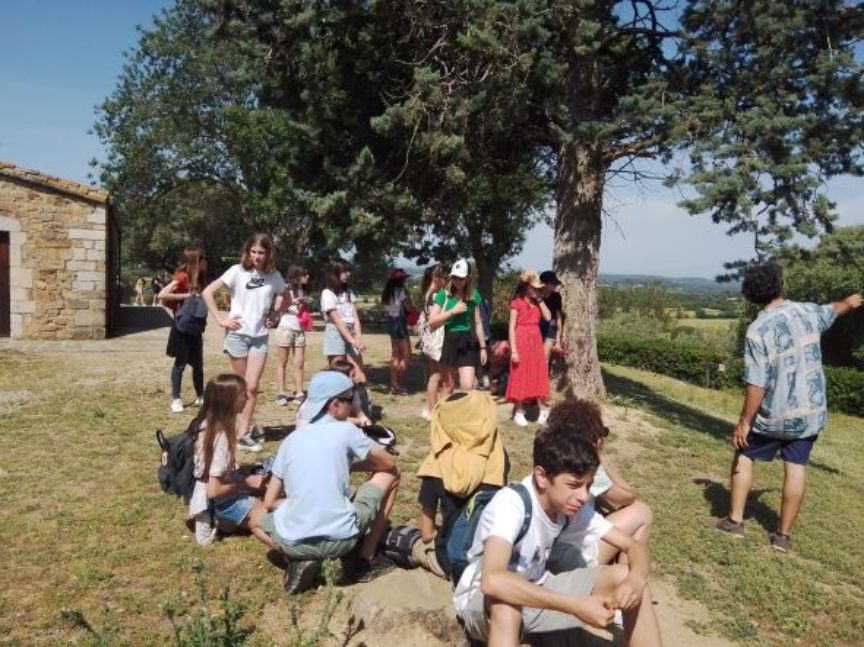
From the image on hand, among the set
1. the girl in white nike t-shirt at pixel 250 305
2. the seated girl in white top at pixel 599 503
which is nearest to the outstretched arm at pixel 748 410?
the seated girl in white top at pixel 599 503

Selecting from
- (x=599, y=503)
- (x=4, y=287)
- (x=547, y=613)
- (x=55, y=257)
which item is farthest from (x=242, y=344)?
(x=4, y=287)

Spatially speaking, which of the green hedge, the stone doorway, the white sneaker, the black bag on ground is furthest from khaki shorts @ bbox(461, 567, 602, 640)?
the green hedge

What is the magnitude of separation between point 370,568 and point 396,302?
16.2 feet

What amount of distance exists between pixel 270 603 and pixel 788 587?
120 inches

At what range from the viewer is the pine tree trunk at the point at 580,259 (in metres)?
8.88

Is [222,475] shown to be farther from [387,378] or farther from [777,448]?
[387,378]

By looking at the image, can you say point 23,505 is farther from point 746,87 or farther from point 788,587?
point 746,87

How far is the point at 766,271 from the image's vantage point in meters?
4.50

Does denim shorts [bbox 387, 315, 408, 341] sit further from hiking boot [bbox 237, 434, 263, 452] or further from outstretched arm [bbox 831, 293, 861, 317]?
outstretched arm [bbox 831, 293, 861, 317]

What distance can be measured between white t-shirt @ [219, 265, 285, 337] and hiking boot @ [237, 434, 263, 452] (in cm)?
94

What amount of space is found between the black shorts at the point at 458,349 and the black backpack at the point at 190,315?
7.89 ft

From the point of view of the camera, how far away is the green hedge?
1738 cm

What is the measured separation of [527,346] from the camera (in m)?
7.36

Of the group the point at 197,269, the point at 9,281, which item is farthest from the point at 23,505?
the point at 9,281
